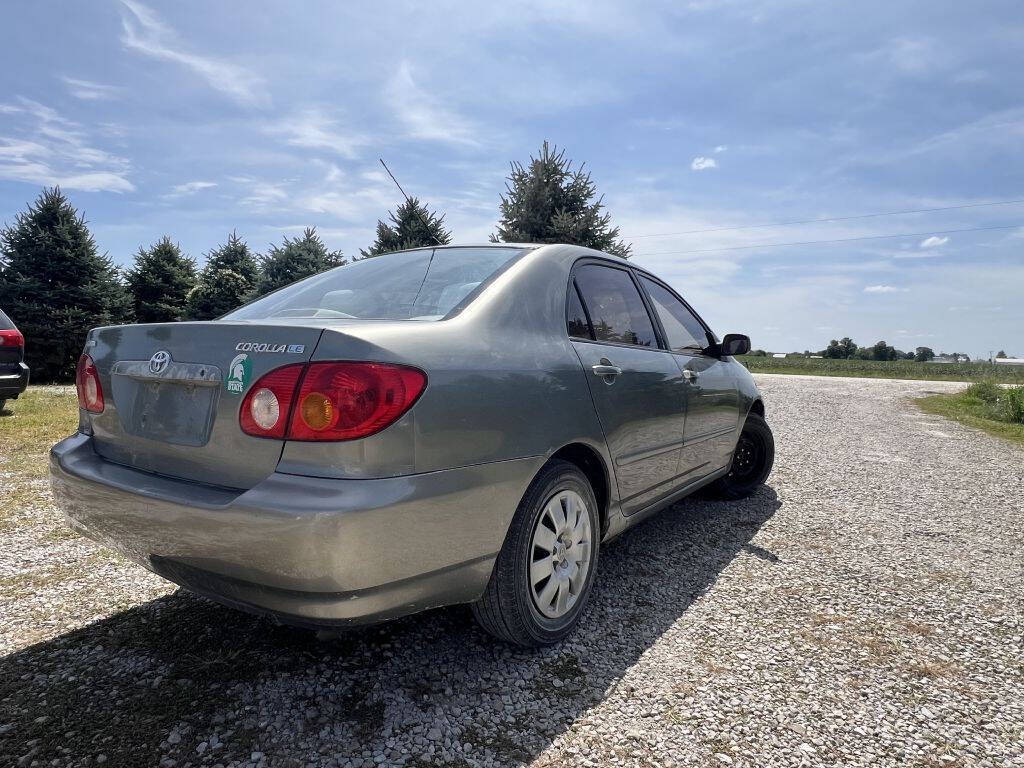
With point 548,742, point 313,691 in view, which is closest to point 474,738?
point 548,742

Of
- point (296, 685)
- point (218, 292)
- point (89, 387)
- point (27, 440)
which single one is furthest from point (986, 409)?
point (218, 292)

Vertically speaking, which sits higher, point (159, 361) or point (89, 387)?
point (159, 361)

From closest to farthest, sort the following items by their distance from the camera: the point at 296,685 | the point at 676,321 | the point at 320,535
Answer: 1. the point at 320,535
2. the point at 296,685
3. the point at 676,321

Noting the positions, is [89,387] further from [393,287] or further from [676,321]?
[676,321]

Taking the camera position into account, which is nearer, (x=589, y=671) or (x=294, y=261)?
(x=589, y=671)

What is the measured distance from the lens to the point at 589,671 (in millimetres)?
2242

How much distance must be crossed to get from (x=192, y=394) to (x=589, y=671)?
1655 millimetres

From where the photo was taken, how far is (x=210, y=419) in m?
1.86

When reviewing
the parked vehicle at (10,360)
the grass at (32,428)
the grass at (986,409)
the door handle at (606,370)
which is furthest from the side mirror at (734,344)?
the parked vehicle at (10,360)

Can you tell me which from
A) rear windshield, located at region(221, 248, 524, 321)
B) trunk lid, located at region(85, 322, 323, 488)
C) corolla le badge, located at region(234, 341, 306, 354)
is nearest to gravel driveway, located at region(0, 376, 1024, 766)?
trunk lid, located at region(85, 322, 323, 488)

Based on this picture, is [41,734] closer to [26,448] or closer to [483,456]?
[483,456]

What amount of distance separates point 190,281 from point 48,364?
3.93m

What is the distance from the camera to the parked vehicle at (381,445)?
5.52 ft

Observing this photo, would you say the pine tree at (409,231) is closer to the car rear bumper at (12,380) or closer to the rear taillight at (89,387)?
the car rear bumper at (12,380)
